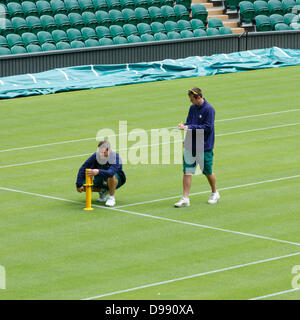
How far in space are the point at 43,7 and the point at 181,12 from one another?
20.4ft

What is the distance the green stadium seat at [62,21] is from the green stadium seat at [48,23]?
8.0 inches

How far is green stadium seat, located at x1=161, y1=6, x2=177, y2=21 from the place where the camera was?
117ft

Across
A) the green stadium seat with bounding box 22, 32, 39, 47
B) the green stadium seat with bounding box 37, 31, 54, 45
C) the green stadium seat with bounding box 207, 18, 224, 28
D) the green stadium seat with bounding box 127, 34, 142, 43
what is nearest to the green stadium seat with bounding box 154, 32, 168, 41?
the green stadium seat with bounding box 127, 34, 142, 43

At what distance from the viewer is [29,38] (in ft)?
101

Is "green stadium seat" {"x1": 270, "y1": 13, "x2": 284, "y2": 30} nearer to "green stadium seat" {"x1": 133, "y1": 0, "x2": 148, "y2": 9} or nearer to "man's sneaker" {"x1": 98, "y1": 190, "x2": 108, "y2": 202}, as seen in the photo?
"green stadium seat" {"x1": 133, "y1": 0, "x2": 148, "y2": 9}

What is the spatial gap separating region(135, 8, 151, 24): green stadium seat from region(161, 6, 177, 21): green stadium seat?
0.79 metres

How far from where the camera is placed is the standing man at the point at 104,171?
14.8m

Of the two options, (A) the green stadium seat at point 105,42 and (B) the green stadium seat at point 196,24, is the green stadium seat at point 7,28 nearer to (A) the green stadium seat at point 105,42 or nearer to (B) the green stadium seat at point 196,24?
(A) the green stadium seat at point 105,42

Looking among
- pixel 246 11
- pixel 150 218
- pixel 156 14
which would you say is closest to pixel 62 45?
pixel 156 14

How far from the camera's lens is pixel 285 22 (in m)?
37.1

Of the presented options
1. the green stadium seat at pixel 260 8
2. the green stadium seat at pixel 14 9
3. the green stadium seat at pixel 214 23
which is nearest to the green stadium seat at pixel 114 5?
the green stadium seat at pixel 214 23


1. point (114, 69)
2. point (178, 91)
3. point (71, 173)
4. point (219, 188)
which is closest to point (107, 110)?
point (178, 91)

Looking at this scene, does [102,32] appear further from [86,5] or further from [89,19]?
[86,5]

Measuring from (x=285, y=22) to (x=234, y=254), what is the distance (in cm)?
2597
